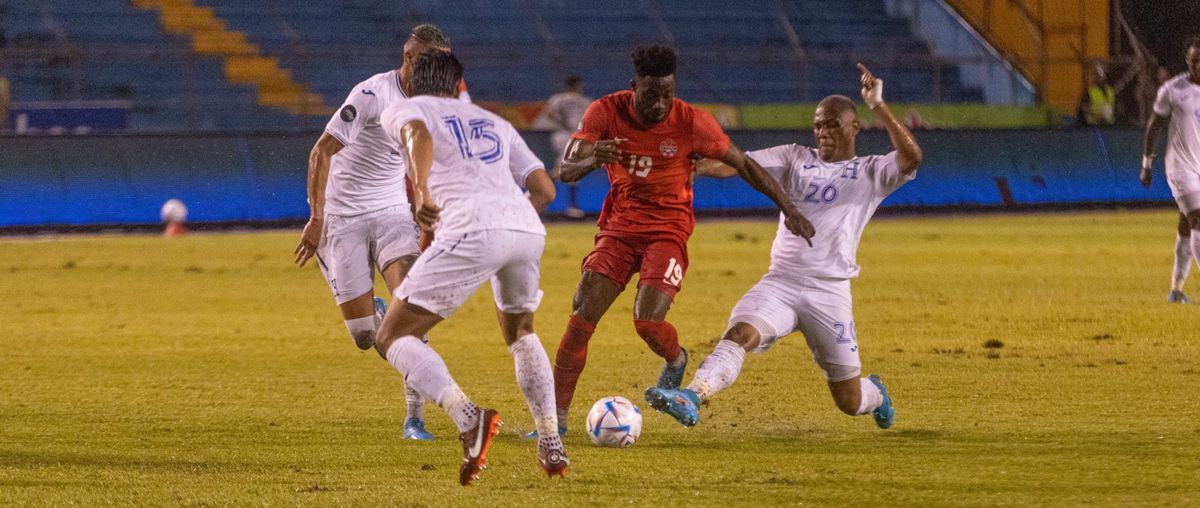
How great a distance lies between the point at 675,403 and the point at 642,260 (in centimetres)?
126

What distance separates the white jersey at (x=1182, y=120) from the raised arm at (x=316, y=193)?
8.90 m

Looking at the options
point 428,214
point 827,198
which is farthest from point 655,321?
point 428,214

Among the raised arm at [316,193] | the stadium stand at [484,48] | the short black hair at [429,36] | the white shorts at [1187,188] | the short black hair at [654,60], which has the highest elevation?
the short black hair at [429,36]

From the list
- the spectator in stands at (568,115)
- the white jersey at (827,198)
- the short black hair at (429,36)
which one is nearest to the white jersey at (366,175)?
the short black hair at (429,36)

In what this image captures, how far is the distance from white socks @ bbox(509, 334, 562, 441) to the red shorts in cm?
133

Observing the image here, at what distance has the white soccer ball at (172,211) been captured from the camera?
23.5 m

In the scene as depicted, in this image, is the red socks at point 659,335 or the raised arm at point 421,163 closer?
the raised arm at point 421,163

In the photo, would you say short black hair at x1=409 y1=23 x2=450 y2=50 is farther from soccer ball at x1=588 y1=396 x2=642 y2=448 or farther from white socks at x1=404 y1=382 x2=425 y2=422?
soccer ball at x1=588 y1=396 x2=642 y2=448

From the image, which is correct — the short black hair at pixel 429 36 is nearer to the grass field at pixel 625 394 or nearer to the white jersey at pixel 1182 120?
the grass field at pixel 625 394

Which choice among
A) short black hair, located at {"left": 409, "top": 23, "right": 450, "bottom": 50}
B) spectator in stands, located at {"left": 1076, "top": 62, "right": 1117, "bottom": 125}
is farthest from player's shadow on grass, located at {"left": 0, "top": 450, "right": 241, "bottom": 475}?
spectator in stands, located at {"left": 1076, "top": 62, "right": 1117, "bottom": 125}

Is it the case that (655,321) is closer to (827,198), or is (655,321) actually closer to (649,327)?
(649,327)

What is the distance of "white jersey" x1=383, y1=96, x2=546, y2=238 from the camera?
6.86 m

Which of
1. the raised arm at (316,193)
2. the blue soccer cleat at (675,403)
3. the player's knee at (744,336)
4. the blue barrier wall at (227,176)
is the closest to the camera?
the blue soccer cleat at (675,403)

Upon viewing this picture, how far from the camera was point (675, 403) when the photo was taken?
737cm
